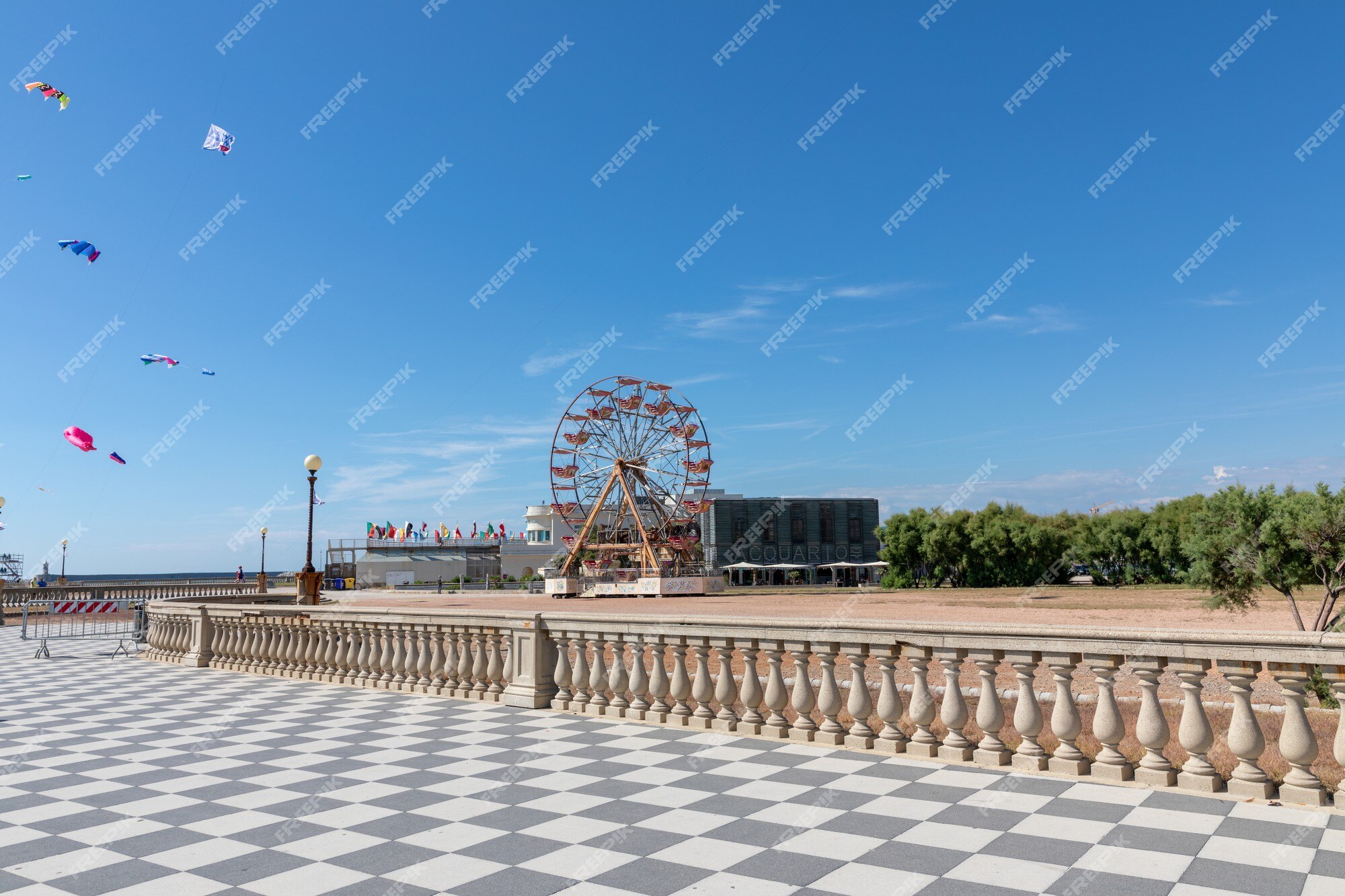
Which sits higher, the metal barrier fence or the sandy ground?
the metal barrier fence

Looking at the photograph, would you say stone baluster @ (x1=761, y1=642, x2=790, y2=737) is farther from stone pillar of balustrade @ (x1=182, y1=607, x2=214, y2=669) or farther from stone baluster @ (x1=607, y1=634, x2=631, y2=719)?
stone pillar of balustrade @ (x1=182, y1=607, x2=214, y2=669)

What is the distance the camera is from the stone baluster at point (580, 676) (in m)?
8.52

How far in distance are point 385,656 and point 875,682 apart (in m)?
6.82

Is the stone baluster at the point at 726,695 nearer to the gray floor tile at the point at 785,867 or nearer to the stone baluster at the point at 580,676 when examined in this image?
the stone baluster at the point at 580,676

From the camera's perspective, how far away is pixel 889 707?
253 inches

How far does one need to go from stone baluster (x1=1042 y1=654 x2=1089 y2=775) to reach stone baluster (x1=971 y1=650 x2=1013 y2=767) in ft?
1.20

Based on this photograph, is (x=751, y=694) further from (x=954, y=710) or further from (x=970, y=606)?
(x=970, y=606)

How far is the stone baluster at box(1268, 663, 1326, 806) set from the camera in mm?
4738

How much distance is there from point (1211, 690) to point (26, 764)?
49.5 ft

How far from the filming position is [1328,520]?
14.0m

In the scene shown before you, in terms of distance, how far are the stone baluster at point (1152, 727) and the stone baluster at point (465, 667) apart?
6927mm

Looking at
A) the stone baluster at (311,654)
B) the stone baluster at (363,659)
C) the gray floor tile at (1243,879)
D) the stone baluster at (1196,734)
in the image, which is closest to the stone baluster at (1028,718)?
the stone baluster at (1196,734)

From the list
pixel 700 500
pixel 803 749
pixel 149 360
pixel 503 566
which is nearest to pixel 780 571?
pixel 503 566

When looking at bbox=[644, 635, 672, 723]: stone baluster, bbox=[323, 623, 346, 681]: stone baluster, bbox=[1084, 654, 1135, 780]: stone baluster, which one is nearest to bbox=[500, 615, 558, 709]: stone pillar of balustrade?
bbox=[644, 635, 672, 723]: stone baluster
